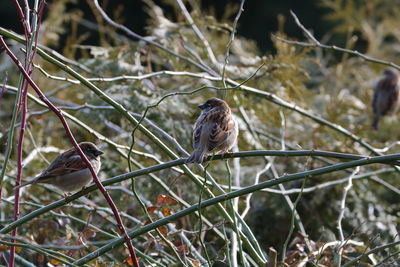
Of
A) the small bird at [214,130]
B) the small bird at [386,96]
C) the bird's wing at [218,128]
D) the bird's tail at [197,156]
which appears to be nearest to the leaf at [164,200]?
the bird's tail at [197,156]

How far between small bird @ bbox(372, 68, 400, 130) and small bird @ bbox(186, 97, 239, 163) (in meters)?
2.20

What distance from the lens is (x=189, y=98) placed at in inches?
161

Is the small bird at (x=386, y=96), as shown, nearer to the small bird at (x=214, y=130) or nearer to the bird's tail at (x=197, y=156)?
the small bird at (x=214, y=130)

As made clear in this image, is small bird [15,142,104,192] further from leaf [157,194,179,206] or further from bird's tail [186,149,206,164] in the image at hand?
leaf [157,194,179,206]

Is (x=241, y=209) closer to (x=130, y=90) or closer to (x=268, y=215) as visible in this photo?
(x=268, y=215)

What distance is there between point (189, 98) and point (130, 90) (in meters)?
0.43

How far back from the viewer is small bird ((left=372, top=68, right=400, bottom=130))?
5.20m

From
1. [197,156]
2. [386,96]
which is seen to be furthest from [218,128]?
[386,96]

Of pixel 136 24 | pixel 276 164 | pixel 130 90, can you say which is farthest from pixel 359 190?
pixel 136 24

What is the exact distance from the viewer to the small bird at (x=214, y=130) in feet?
9.23

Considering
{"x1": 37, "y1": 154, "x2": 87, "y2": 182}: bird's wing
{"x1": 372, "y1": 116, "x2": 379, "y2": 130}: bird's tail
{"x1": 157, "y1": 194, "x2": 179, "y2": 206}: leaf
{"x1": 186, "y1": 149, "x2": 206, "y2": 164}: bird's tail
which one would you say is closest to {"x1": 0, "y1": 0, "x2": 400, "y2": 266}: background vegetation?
{"x1": 372, "y1": 116, "x2": 379, "y2": 130}: bird's tail

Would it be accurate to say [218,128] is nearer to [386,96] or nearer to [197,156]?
[197,156]

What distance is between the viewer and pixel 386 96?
5.49 metres

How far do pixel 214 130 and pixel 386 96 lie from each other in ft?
9.87
